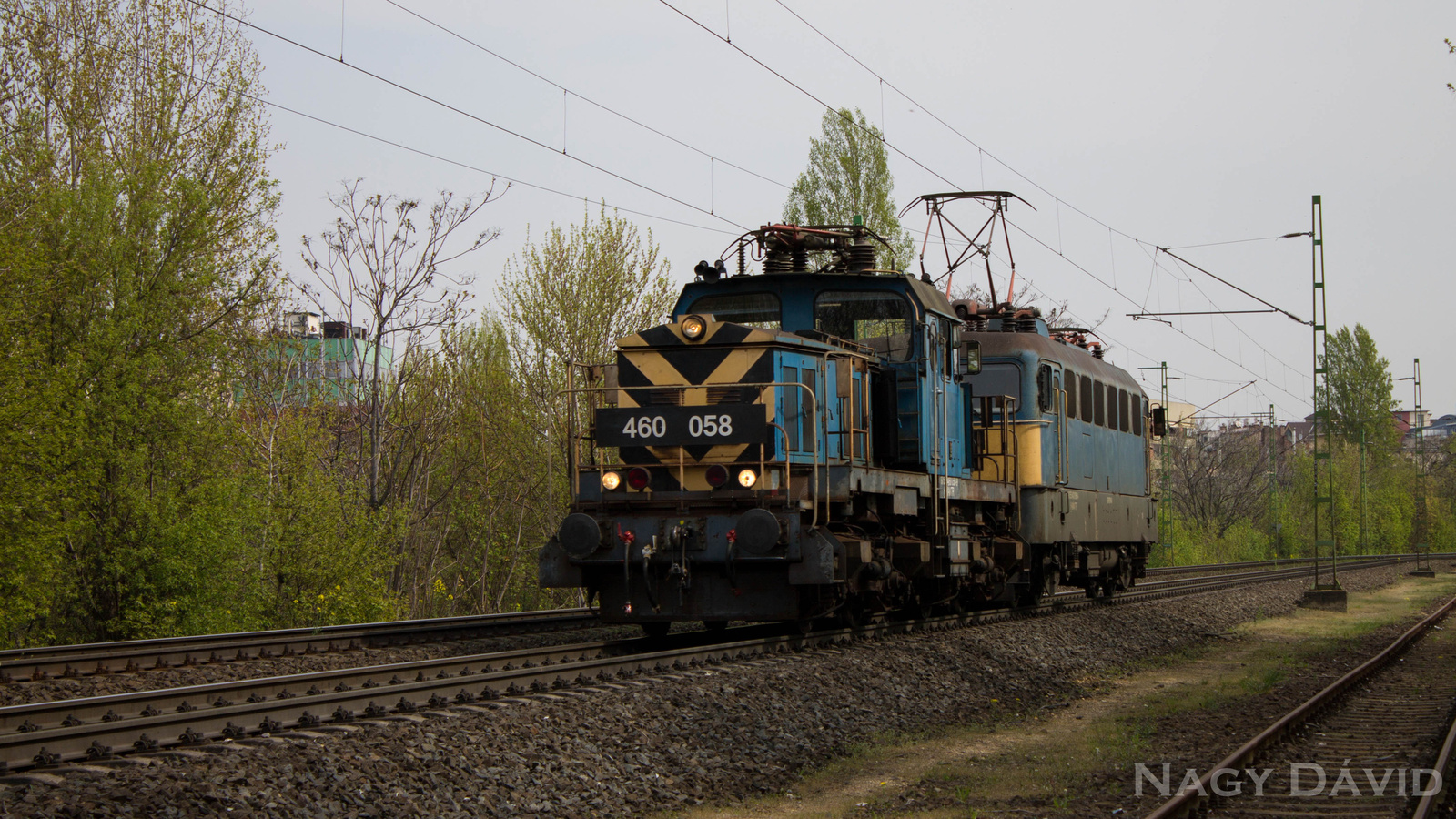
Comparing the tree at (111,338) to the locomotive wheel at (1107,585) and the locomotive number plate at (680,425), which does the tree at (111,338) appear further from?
the locomotive wheel at (1107,585)

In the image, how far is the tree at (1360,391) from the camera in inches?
2516

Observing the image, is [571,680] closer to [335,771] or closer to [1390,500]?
[335,771]

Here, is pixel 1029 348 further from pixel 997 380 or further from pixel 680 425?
pixel 680 425

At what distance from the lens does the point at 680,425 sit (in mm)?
10617

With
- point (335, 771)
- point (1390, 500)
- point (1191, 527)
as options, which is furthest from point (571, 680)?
point (1390, 500)

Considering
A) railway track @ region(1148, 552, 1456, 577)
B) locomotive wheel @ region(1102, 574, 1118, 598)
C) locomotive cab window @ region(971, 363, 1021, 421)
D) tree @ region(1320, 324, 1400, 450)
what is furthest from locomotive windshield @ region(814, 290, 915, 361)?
tree @ region(1320, 324, 1400, 450)

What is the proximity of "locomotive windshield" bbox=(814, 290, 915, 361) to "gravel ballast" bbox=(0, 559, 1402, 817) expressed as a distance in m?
3.07

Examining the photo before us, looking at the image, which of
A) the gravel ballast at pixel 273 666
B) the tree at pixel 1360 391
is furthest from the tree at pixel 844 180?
the tree at pixel 1360 391

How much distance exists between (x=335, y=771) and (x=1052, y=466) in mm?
12036

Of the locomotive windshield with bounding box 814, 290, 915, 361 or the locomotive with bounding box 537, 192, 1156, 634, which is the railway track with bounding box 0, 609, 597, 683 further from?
the locomotive windshield with bounding box 814, 290, 915, 361

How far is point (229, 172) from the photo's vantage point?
1819cm

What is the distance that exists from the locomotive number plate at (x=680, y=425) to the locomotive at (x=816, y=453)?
15 mm

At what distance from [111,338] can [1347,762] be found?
13.9m

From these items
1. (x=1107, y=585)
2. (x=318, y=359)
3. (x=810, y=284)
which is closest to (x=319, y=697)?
(x=810, y=284)
